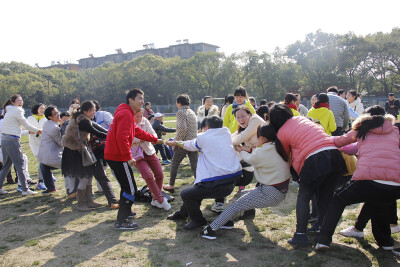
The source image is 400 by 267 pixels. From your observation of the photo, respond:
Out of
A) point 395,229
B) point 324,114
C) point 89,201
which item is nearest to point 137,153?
point 89,201

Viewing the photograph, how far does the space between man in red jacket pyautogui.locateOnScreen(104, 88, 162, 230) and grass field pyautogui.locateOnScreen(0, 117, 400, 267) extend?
0.34 meters

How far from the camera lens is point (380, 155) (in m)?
3.46

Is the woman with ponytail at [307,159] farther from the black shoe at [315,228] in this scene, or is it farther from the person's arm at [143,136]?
the person's arm at [143,136]

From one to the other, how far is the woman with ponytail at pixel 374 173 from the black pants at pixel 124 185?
8.91 feet

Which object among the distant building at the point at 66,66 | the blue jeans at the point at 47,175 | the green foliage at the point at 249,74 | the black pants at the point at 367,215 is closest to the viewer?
the black pants at the point at 367,215

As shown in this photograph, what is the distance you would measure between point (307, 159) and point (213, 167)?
1255mm

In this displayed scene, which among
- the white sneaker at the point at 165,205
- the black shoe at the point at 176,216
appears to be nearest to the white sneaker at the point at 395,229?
the black shoe at the point at 176,216

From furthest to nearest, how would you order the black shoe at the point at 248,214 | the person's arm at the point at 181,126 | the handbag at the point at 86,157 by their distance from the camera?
the person's arm at the point at 181,126 → the handbag at the point at 86,157 → the black shoe at the point at 248,214

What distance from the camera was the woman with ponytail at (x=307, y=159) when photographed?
3705 millimetres

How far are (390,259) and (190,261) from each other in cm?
228

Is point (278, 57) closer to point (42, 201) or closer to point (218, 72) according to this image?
point (218, 72)

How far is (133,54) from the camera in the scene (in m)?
101

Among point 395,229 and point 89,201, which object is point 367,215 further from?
point 89,201

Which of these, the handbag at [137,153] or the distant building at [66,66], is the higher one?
the distant building at [66,66]
